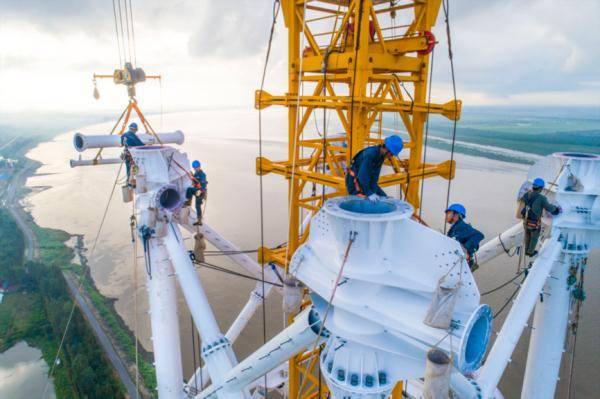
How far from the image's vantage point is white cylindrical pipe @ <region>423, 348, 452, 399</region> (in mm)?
3000

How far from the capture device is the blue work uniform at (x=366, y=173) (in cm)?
436

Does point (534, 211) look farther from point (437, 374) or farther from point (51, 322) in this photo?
point (51, 322)

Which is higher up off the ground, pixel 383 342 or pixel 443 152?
pixel 383 342

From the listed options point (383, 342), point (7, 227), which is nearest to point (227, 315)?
point (383, 342)

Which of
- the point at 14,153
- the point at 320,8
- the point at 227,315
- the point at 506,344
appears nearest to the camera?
the point at 506,344

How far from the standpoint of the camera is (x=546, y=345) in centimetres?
740

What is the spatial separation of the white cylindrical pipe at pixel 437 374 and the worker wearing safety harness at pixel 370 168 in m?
1.77

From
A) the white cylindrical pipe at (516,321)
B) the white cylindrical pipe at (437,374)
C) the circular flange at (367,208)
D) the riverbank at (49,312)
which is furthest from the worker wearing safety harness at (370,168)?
the riverbank at (49,312)

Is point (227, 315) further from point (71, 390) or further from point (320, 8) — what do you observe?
point (320, 8)

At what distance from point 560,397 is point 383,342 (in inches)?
849

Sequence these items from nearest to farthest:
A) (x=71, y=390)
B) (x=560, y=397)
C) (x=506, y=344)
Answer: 1. (x=506, y=344)
2. (x=560, y=397)
3. (x=71, y=390)

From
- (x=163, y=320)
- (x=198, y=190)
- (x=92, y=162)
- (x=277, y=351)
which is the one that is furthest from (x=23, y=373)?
(x=277, y=351)

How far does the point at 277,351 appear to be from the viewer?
15.5ft

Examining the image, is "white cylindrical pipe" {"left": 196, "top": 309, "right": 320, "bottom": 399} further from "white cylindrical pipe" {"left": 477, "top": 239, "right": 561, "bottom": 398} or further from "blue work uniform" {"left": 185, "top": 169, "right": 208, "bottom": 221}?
"blue work uniform" {"left": 185, "top": 169, "right": 208, "bottom": 221}
